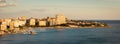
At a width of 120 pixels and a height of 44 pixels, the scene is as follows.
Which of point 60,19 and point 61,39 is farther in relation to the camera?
point 60,19

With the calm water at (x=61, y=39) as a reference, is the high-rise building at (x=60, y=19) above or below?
above

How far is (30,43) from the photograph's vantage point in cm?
5044

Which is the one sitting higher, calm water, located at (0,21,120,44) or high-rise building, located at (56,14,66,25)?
high-rise building, located at (56,14,66,25)

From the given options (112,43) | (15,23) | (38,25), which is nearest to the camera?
(112,43)

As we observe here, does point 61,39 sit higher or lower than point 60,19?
lower

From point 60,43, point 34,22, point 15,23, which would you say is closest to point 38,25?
point 34,22

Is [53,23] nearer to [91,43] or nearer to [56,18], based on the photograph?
[56,18]

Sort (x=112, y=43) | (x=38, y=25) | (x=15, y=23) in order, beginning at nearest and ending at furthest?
(x=112, y=43) < (x=15, y=23) < (x=38, y=25)

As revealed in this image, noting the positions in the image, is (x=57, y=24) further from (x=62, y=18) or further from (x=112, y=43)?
(x=112, y=43)

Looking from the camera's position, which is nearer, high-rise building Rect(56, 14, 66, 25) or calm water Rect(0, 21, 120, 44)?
calm water Rect(0, 21, 120, 44)

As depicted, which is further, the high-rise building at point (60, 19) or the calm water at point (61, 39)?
the high-rise building at point (60, 19)

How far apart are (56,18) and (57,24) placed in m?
5.61

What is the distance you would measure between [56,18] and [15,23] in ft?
96.2

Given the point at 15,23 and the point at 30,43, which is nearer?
the point at 30,43
